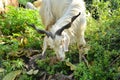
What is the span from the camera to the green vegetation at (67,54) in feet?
19.7

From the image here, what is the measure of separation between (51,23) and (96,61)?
3.65 ft

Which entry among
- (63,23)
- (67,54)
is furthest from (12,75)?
(63,23)

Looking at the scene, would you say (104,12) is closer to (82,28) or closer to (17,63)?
(82,28)

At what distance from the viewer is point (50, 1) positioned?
6.25 m

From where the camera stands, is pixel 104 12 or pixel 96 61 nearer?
pixel 96 61

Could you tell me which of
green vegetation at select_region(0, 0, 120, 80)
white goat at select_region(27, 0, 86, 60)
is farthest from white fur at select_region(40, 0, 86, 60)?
green vegetation at select_region(0, 0, 120, 80)

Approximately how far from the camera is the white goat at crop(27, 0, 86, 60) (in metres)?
5.48

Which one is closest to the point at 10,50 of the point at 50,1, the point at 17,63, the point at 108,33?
the point at 17,63

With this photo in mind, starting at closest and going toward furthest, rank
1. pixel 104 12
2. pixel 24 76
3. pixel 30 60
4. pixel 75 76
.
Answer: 1. pixel 75 76
2. pixel 24 76
3. pixel 30 60
4. pixel 104 12

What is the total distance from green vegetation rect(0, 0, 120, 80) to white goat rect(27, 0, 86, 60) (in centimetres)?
43

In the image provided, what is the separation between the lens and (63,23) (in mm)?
5688

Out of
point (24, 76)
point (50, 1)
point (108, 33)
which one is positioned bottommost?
point (24, 76)

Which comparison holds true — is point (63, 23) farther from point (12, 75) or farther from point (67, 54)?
point (12, 75)

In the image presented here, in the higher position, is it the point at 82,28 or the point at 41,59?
the point at 82,28
